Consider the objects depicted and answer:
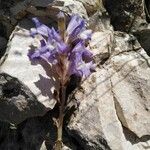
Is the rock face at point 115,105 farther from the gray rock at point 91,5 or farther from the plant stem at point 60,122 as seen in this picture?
the gray rock at point 91,5

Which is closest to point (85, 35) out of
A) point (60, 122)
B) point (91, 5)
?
point (91, 5)

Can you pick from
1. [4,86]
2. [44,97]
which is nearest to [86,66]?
[44,97]

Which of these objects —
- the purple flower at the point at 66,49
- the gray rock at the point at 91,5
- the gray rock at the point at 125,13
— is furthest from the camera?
the gray rock at the point at 125,13

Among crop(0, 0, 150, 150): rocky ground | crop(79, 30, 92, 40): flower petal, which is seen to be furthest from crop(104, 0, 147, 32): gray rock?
crop(79, 30, 92, 40): flower petal

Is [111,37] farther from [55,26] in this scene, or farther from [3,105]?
[3,105]

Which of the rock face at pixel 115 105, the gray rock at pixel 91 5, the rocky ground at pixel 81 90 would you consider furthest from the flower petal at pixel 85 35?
the gray rock at pixel 91 5
